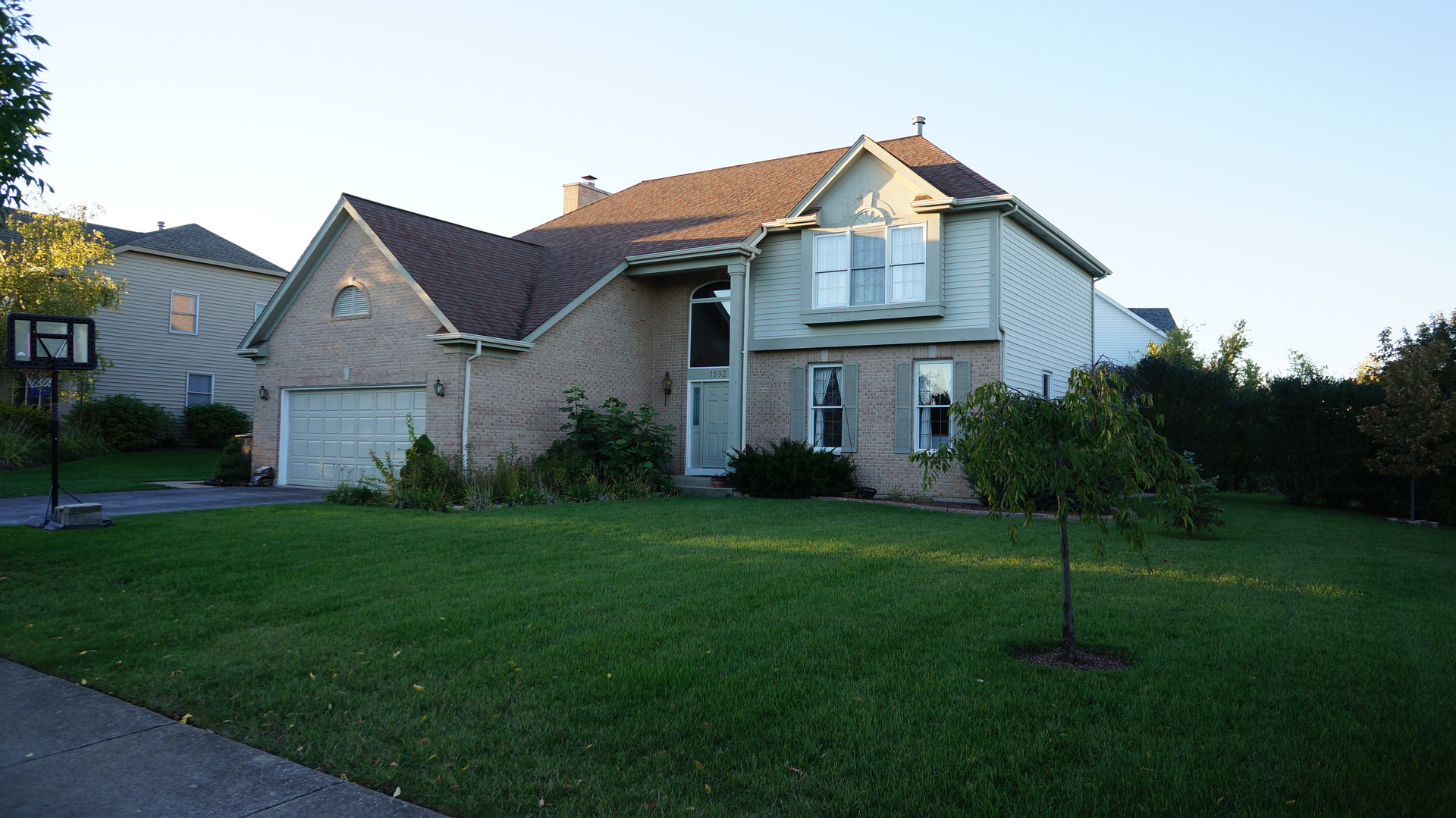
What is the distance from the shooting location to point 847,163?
55.9ft

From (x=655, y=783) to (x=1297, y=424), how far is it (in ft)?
70.0

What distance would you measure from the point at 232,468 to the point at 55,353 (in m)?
7.16

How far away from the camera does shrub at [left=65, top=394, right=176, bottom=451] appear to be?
82.7 feet

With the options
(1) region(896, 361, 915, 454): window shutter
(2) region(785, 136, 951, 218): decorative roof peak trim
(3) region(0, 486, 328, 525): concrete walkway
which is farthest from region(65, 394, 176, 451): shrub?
(1) region(896, 361, 915, 454): window shutter

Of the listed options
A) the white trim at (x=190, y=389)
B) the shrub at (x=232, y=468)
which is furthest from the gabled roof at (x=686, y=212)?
the white trim at (x=190, y=389)

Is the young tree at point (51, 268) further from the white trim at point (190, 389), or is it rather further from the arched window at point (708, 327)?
the arched window at point (708, 327)

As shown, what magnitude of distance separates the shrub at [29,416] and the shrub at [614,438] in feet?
54.9

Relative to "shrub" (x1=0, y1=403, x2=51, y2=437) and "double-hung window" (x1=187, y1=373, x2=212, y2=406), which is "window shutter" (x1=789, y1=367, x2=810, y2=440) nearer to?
"shrub" (x1=0, y1=403, x2=51, y2=437)

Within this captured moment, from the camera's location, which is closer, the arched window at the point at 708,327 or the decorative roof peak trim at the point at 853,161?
the decorative roof peak trim at the point at 853,161

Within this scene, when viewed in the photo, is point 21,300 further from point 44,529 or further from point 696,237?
point 696,237

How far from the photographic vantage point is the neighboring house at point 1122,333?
30922 mm

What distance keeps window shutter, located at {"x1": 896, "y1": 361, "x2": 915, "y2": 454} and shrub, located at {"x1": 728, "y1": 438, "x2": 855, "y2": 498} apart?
1.13 m

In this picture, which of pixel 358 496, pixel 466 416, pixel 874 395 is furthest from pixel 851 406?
pixel 358 496

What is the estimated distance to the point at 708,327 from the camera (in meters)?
19.5
